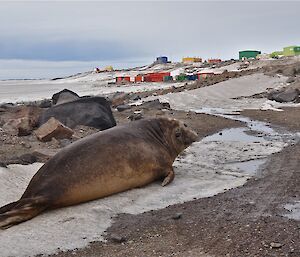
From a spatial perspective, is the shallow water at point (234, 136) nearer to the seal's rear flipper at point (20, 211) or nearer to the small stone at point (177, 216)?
the small stone at point (177, 216)

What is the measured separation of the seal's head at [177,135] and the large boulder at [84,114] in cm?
379

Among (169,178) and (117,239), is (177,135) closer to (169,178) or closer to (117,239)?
(169,178)

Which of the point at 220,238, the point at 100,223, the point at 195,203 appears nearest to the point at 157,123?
the point at 195,203

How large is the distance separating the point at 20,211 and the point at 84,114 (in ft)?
22.5

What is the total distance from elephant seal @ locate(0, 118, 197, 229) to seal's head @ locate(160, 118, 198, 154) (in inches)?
7.7

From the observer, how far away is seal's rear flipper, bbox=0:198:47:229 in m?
5.50

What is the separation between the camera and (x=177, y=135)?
8.66 metres

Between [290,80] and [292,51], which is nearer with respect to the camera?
[290,80]

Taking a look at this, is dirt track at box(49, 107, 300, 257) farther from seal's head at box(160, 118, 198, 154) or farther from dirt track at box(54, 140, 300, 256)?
seal's head at box(160, 118, 198, 154)

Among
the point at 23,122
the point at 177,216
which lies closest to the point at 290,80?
the point at 23,122

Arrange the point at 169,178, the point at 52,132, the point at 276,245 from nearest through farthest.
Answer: the point at 276,245
the point at 169,178
the point at 52,132

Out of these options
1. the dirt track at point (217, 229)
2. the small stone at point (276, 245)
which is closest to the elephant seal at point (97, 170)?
the dirt track at point (217, 229)

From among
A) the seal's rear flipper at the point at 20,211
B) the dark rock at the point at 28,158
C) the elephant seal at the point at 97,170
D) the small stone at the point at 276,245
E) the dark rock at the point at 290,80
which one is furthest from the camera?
the dark rock at the point at 290,80

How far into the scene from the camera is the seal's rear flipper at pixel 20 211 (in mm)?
5496
